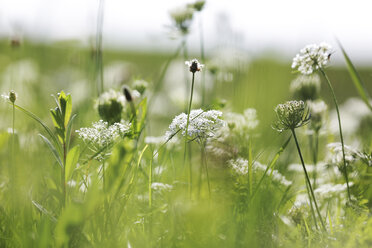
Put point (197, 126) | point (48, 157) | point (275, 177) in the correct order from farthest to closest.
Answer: point (48, 157) < point (275, 177) < point (197, 126)

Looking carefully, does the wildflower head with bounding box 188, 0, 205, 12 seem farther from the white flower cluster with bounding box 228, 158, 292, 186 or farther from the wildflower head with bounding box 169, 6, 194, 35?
the white flower cluster with bounding box 228, 158, 292, 186

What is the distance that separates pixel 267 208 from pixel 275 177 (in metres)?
0.20

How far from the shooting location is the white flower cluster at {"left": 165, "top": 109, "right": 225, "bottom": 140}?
1.27 metres

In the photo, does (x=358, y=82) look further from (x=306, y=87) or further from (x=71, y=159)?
(x=71, y=159)

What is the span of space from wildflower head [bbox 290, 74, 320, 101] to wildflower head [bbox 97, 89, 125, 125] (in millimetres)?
902

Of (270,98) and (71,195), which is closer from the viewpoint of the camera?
(71,195)

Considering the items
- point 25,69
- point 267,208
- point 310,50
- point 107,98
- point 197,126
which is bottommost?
point 267,208

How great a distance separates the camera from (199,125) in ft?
4.17

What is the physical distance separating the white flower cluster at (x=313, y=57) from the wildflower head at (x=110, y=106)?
73 centimetres

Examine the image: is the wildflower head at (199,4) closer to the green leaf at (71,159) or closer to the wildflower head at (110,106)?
the wildflower head at (110,106)

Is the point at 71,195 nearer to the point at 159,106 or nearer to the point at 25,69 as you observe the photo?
the point at 159,106

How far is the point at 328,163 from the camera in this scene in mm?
1666

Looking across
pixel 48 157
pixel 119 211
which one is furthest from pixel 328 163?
pixel 48 157

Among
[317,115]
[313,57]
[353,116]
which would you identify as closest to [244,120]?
[317,115]
